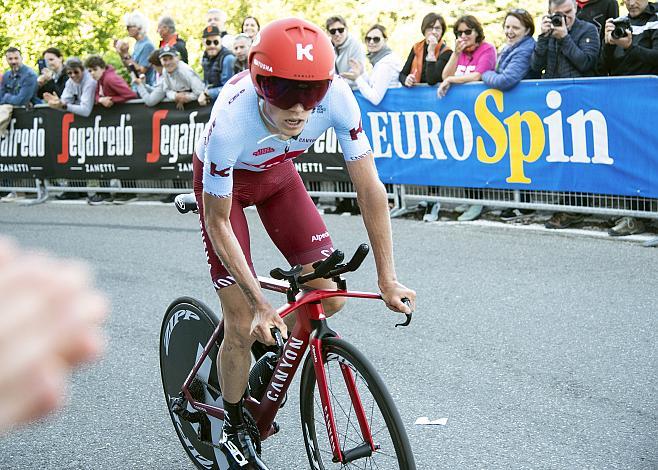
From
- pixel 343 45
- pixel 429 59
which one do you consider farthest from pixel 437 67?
pixel 343 45

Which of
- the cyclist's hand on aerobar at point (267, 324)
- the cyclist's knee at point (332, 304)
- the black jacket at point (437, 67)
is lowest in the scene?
the cyclist's knee at point (332, 304)

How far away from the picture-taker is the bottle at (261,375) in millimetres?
4125

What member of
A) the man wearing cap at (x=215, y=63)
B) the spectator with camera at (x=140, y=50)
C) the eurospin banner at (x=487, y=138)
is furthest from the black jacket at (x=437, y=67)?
the spectator with camera at (x=140, y=50)

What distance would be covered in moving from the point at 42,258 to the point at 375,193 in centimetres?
278

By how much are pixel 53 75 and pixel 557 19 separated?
30.2ft

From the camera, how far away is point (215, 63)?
497 inches

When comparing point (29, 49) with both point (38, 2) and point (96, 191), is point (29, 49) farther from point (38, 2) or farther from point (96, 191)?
point (96, 191)

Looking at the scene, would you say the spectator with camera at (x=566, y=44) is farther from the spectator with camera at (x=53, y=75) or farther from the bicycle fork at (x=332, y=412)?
the spectator with camera at (x=53, y=75)

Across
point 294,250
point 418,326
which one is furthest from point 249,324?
point 418,326

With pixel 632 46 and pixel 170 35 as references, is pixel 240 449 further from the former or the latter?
pixel 170 35

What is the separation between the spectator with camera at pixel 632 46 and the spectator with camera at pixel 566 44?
0.53ft

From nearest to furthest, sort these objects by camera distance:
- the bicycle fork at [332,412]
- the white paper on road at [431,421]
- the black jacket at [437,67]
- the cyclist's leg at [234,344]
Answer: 1. the bicycle fork at [332,412]
2. the cyclist's leg at [234,344]
3. the white paper on road at [431,421]
4. the black jacket at [437,67]

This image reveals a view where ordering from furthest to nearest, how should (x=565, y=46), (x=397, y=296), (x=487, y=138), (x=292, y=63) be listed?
(x=487, y=138) → (x=565, y=46) → (x=397, y=296) → (x=292, y=63)

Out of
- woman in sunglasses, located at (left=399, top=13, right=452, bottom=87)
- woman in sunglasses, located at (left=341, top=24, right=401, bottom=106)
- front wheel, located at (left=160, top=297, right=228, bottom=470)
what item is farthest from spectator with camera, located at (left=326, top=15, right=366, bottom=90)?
front wheel, located at (left=160, top=297, right=228, bottom=470)
